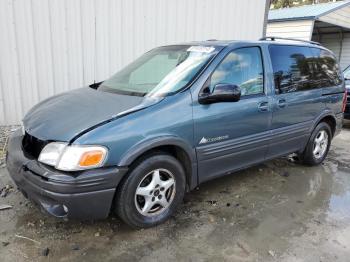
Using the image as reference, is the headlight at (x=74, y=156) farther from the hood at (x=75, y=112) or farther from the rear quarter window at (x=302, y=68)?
the rear quarter window at (x=302, y=68)

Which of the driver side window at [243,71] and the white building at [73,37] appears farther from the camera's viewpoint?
the white building at [73,37]

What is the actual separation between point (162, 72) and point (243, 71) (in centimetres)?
92

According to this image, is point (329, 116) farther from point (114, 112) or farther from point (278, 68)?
point (114, 112)

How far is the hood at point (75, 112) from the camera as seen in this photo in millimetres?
2988

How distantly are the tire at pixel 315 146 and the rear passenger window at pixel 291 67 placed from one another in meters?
0.74

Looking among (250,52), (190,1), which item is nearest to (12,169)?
(250,52)

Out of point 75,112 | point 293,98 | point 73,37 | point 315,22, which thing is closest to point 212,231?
point 75,112

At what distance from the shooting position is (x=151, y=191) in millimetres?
3244

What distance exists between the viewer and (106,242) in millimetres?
3117

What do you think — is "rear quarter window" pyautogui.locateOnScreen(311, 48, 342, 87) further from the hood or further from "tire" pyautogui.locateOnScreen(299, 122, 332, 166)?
the hood

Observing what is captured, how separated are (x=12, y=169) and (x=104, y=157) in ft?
3.11

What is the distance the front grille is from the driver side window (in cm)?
171

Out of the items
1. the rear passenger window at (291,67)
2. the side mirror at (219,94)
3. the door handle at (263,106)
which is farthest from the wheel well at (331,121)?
the side mirror at (219,94)

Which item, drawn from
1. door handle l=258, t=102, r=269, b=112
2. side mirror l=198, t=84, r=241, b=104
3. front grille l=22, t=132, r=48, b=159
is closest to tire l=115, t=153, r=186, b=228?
side mirror l=198, t=84, r=241, b=104
